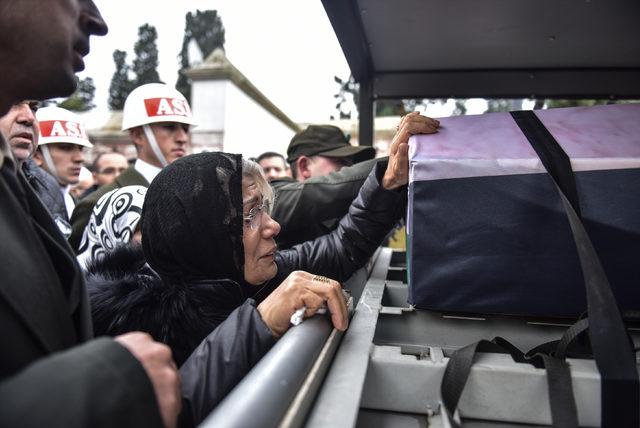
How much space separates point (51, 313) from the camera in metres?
0.79

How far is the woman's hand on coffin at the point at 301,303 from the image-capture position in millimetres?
1249

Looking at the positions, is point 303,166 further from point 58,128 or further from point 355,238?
point 58,128

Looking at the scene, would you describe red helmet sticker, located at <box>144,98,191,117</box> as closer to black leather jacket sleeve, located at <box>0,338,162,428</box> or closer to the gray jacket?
the gray jacket

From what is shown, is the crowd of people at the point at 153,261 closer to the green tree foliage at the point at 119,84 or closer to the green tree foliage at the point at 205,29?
the green tree foliage at the point at 119,84

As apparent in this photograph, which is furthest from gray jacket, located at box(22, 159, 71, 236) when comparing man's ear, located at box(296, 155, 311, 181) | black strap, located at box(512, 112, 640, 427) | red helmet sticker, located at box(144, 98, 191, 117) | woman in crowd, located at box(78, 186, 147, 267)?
black strap, located at box(512, 112, 640, 427)

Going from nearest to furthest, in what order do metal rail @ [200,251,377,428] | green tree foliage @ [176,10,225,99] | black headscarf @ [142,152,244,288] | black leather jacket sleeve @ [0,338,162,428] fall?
black leather jacket sleeve @ [0,338,162,428]
metal rail @ [200,251,377,428]
black headscarf @ [142,152,244,288]
green tree foliage @ [176,10,225,99]

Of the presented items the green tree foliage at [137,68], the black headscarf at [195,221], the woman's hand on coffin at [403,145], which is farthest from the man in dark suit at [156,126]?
the green tree foliage at [137,68]

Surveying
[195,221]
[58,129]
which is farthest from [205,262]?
[58,129]

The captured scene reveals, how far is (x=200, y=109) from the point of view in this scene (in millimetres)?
11508

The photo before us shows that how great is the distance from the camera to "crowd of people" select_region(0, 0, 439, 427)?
0.64 m

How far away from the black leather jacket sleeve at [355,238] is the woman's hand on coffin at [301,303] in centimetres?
63

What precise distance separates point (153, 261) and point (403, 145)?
951 mm

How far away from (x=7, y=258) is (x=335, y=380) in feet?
2.13

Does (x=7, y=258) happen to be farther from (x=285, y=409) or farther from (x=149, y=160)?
(x=149, y=160)
